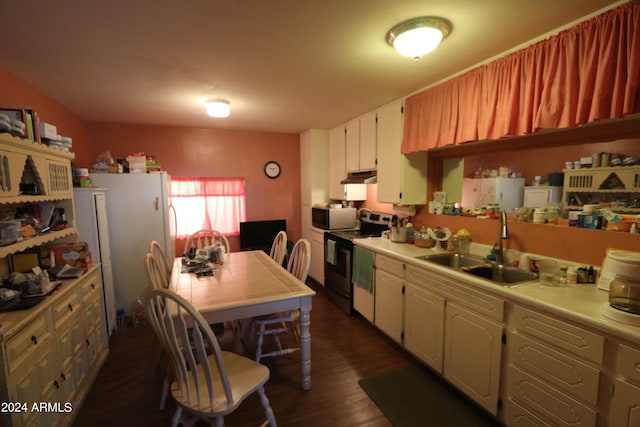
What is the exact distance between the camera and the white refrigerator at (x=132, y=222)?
3.04 meters

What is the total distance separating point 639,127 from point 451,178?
1323 mm

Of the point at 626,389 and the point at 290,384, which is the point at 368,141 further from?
the point at 626,389

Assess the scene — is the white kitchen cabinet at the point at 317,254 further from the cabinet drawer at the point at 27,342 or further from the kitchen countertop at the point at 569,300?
the cabinet drawer at the point at 27,342

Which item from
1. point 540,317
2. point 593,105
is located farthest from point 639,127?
point 540,317

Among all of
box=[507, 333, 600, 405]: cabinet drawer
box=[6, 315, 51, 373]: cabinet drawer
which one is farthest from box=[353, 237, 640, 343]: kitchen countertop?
box=[6, 315, 51, 373]: cabinet drawer

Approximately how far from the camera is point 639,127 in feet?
5.03

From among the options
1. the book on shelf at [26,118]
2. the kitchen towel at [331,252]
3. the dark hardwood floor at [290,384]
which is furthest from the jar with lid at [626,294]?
the book on shelf at [26,118]

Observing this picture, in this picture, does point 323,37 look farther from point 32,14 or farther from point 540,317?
point 540,317

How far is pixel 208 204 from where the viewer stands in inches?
169

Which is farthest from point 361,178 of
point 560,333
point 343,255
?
point 560,333

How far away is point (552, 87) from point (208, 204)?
13.3 ft

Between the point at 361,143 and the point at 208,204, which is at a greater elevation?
the point at 361,143

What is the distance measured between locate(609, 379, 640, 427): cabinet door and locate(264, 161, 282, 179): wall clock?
4.17 m

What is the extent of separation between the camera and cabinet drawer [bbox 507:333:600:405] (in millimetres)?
1254
